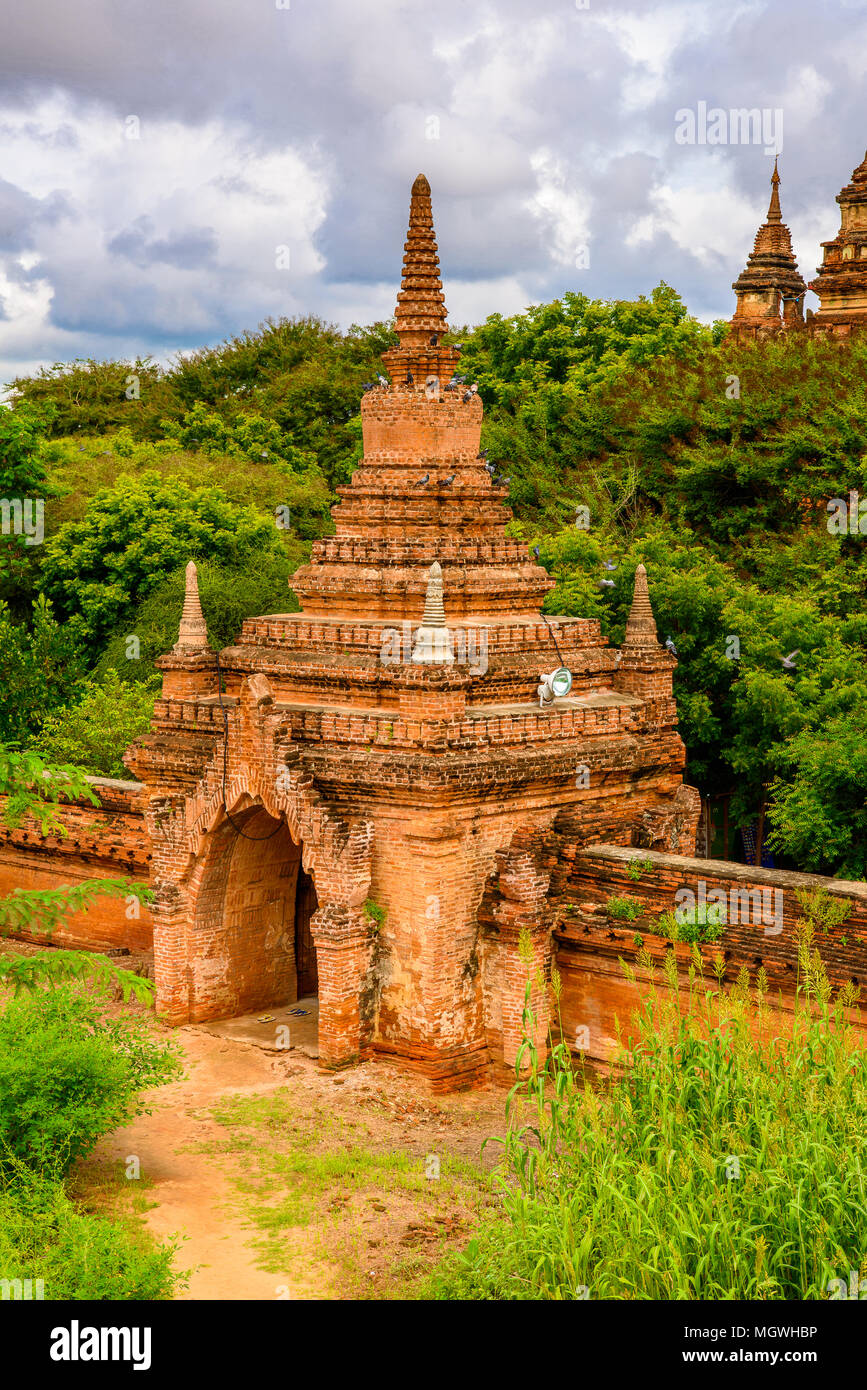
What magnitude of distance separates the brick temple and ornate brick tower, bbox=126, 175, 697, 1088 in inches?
708

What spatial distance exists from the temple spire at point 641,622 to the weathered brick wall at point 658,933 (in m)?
3.37

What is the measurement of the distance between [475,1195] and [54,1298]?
13.7 feet

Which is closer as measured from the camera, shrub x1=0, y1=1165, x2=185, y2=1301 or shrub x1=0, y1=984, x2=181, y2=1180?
shrub x1=0, y1=1165, x2=185, y2=1301

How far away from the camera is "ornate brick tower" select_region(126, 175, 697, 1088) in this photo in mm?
17047

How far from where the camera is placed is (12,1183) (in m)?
13.2

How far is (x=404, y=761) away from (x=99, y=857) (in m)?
7.14

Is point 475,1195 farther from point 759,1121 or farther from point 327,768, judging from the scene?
point 327,768

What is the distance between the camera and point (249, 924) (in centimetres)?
1955

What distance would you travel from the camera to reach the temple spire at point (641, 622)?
2028 cm

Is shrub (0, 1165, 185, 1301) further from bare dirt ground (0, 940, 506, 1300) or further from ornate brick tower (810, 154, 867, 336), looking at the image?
ornate brick tower (810, 154, 867, 336)

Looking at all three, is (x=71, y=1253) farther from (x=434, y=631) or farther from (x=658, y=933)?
(x=434, y=631)

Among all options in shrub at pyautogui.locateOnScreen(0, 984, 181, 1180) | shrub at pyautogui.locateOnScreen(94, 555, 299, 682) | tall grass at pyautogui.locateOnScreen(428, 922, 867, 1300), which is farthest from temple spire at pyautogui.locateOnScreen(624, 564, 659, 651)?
shrub at pyautogui.locateOnScreen(94, 555, 299, 682)

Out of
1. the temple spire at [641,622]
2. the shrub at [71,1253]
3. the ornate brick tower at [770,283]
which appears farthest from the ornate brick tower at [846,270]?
the shrub at [71,1253]

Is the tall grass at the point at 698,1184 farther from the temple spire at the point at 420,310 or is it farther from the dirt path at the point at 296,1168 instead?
the temple spire at the point at 420,310
